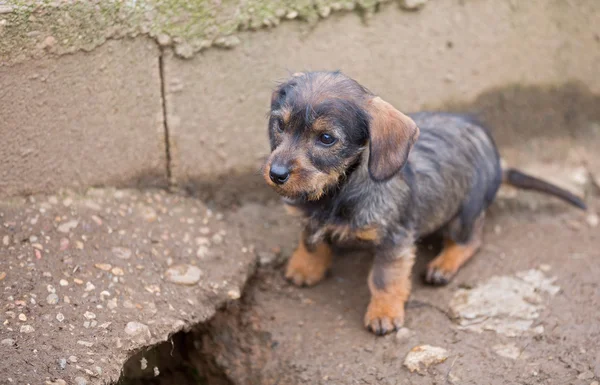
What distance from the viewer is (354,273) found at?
5.93 meters

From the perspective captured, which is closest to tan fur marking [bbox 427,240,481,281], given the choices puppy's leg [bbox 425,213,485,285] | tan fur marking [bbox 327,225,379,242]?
puppy's leg [bbox 425,213,485,285]

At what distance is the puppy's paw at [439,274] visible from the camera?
5.68 m

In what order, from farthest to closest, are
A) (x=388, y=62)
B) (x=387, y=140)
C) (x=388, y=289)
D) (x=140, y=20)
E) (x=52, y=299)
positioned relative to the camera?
(x=388, y=62), (x=388, y=289), (x=140, y=20), (x=52, y=299), (x=387, y=140)

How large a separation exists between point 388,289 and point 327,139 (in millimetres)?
1370

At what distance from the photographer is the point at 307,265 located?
5.73m

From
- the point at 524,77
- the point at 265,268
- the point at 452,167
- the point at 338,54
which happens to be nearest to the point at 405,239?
the point at 452,167

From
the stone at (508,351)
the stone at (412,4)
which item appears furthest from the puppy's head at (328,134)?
the stone at (412,4)

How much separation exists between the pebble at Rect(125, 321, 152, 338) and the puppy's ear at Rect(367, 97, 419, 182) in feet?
5.92

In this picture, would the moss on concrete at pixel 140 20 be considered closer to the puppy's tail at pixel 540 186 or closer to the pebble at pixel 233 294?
the pebble at pixel 233 294

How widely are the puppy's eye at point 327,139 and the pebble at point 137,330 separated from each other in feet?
5.58

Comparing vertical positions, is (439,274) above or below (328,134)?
below

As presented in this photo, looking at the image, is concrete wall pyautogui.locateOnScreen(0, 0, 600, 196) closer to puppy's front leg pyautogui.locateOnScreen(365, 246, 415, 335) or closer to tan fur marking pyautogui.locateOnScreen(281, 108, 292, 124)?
tan fur marking pyautogui.locateOnScreen(281, 108, 292, 124)

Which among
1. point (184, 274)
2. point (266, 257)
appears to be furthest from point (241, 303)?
point (184, 274)

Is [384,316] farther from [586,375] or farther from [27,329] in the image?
[27,329]
